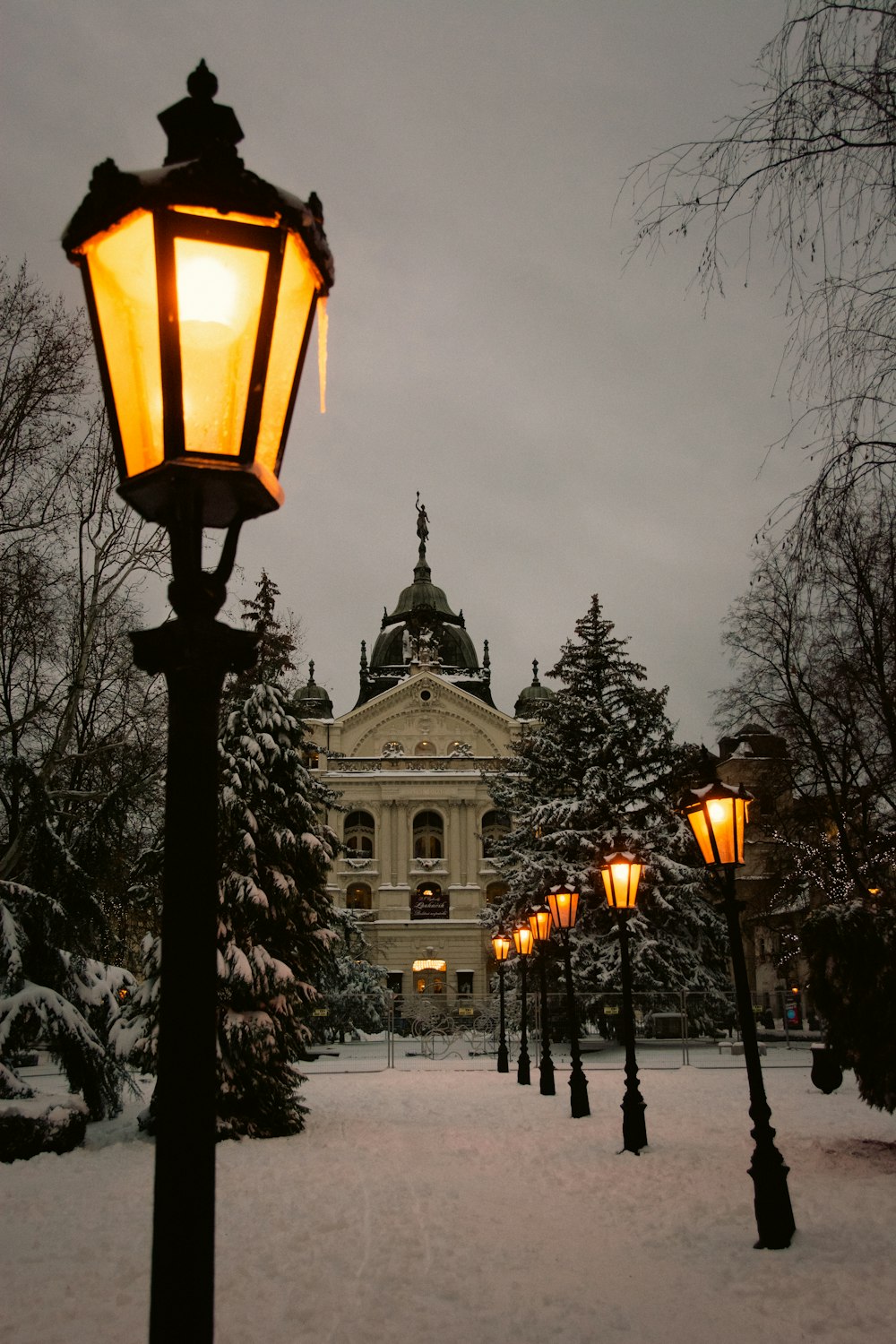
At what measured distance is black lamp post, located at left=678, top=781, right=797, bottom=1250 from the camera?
7.26 metres

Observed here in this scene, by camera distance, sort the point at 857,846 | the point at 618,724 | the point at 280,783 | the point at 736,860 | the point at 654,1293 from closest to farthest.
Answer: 1. the point at 654,1293
2. the point at 736,860
3. the point at 280,783
4. the point at 857,846
5. the point at 618,724

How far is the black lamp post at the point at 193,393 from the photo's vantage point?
2.40 meters

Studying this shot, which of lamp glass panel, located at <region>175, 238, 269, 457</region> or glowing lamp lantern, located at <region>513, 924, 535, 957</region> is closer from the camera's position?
lamp glass panel, located at <region>175, 238, 269, 457</region>

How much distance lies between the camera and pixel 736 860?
29.1ft

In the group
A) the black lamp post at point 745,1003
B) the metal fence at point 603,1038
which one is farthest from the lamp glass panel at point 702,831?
the metal fence at point 603,1038

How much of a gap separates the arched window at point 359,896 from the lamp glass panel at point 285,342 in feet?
192

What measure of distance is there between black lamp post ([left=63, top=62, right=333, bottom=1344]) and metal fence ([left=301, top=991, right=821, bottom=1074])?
24618mm

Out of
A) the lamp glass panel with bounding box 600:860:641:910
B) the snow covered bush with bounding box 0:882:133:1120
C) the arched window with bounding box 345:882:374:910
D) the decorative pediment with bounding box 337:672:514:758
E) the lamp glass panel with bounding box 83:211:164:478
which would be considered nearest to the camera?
the lamp glass panel with bounding box 83:211:164:478

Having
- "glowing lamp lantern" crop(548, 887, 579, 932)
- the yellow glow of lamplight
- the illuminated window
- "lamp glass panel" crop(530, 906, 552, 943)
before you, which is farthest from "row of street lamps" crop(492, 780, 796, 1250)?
the illuminated window

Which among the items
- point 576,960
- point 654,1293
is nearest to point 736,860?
point 654,1293

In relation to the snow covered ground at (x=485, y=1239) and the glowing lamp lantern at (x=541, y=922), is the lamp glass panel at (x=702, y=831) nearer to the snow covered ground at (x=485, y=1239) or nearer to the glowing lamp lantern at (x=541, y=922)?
the snow covered ground at (x=485, y=1239)

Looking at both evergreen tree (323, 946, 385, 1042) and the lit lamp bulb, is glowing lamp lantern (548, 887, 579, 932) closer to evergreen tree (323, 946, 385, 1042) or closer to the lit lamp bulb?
the lit lamp bulb

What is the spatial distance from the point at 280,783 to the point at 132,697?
4924mm

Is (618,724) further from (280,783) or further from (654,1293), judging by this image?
(654,1293)
